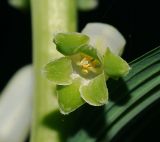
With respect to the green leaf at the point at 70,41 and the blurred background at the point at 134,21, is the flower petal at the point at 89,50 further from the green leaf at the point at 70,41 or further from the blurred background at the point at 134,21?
the blurred background at the point at 134,21

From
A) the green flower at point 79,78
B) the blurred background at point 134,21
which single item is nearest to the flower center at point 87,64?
the green flower at point 79,78

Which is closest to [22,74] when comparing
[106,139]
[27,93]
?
[27,93]

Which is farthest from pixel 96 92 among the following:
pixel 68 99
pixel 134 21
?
pixel 134 21

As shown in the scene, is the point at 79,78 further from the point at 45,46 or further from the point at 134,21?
the point at 134,21

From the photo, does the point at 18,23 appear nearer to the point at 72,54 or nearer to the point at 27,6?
the point at 27,6

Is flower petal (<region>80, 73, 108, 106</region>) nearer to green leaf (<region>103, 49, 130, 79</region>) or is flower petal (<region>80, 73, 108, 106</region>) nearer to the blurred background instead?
green leaf (<region>103, 49, 130, 79</region>)

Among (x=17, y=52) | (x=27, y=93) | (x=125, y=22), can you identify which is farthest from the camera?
(x=17, y=52)
